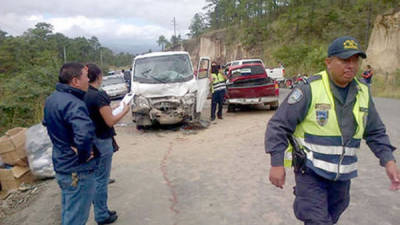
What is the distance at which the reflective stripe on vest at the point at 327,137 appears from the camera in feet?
6.97

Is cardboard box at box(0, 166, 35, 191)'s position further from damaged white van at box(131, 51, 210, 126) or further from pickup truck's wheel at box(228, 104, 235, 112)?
pickup truck's wheel at box(228, 104, 235, 112)

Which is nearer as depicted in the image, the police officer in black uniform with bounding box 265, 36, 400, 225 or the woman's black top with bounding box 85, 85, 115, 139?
the police officer in black uniform with bounding box 265, 36, 400, 225

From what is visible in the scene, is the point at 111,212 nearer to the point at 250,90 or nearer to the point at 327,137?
the point at 327,137

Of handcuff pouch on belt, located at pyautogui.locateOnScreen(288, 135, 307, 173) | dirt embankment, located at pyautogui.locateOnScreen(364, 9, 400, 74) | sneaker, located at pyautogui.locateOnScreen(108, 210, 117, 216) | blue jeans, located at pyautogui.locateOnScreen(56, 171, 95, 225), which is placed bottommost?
sneaker, located at pyautogui.locateOnScreen(108, 210, 117, 216)

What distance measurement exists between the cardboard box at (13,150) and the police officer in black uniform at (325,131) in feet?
14.7

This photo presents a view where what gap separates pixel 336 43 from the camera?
218 cm

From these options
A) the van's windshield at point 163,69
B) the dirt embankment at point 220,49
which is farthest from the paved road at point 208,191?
the dirt embankment at point 220,49

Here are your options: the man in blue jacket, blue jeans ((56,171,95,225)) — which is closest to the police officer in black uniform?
the man in blue jacket

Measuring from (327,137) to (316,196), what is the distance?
43 cm

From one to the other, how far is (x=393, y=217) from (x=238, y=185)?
1.92 meters

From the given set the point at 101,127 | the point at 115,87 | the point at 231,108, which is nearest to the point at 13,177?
the point at 101,127

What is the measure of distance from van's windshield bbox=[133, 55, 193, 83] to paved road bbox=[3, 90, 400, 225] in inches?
86.8

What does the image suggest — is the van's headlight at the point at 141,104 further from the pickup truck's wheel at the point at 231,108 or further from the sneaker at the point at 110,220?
the sneaker at the point at 110,220

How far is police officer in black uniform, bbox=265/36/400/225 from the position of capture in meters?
2.13
